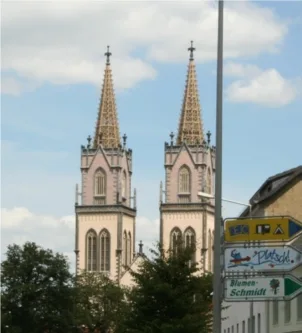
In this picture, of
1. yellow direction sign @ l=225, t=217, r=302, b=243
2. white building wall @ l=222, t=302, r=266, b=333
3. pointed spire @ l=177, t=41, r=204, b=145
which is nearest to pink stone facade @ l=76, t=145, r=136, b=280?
pointed spire @ l=177, t=41, r=204, b=145

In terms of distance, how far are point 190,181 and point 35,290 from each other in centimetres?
8696

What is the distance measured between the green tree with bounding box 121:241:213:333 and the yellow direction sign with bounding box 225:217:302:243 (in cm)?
1843

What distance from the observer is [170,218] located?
175750 mm

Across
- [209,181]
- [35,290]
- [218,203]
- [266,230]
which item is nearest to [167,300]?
[266,230]

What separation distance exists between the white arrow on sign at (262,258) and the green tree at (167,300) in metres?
18.6

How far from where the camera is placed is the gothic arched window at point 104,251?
174 meters

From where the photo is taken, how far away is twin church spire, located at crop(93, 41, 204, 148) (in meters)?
183

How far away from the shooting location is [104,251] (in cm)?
17500

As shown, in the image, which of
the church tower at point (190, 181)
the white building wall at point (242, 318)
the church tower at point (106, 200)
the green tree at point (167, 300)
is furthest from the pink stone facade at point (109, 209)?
the green tree at point (167, 300)

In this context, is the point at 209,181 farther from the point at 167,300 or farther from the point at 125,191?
the point at 167,300

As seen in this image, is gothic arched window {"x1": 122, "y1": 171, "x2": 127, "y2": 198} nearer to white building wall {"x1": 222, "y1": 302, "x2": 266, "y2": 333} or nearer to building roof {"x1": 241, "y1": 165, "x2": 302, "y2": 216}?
white building wall {"x1": 222, "y1": 302, "x2": 266, "y2": 333}

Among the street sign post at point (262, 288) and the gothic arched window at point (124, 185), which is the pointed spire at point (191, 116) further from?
the street sign post at point (262, 288)

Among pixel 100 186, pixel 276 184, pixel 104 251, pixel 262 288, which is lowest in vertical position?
pixel 262 288

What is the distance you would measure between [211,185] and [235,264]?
15279 cm
